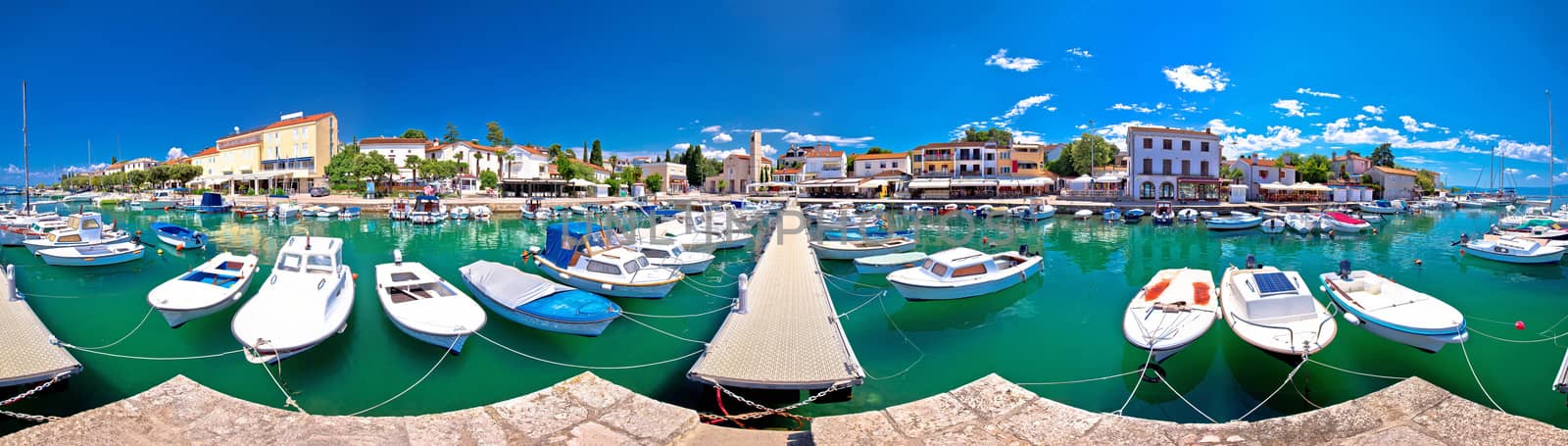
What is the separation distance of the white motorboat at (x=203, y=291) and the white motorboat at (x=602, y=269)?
675cm

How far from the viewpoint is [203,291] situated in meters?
13.1

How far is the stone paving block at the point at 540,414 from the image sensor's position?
6350 mm

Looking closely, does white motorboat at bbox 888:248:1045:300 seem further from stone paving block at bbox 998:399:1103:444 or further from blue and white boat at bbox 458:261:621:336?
stone paving block at bbox 998:399:1103:444

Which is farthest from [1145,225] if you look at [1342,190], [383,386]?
[383,386]

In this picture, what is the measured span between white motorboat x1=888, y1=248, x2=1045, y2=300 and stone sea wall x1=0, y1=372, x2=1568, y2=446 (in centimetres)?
807

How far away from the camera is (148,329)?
42.8 feet

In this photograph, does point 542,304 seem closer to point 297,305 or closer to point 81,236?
point 297,305

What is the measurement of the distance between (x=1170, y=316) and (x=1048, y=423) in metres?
6.09

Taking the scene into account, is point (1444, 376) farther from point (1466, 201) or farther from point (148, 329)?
point (1466, 201)

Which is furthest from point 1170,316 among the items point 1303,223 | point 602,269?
point 1303,223

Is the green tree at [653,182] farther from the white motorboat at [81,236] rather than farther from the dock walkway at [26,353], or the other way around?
the dock walkway at [26,353]

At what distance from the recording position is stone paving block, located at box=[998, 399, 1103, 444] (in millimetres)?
6305

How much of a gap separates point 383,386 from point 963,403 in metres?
9.10

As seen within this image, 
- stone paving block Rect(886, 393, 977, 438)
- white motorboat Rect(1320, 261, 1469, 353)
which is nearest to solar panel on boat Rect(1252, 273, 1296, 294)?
white motorboat Rect(1320, 261, 1469, 353)
